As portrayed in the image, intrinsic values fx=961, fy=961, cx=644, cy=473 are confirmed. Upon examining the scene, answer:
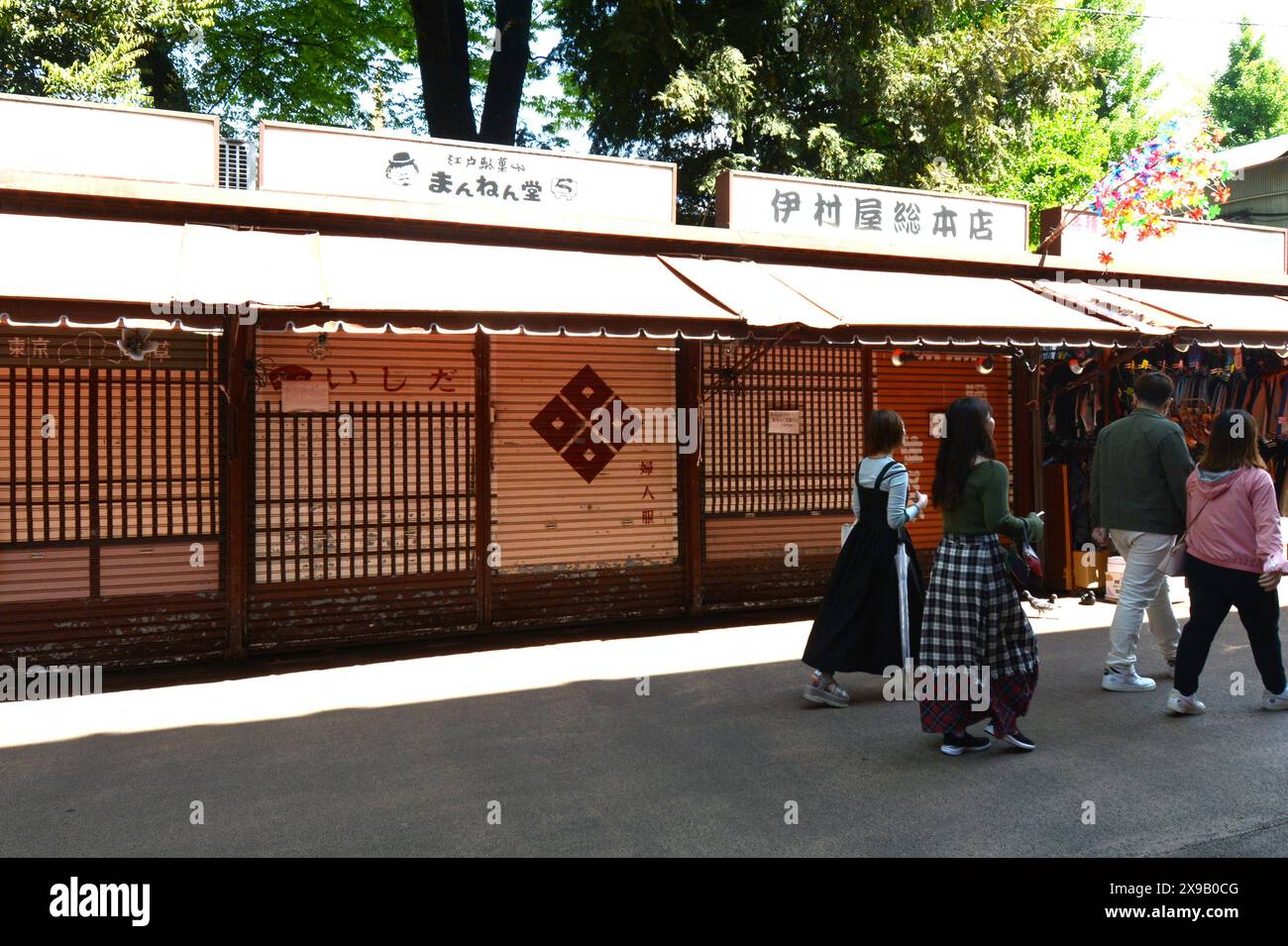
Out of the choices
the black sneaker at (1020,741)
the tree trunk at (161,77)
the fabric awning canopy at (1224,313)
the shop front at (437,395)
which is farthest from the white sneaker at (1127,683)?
the tree trunk at (161,77)

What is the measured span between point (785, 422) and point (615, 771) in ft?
16.7

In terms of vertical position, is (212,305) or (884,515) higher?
(212,305)

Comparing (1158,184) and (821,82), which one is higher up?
(821,82)

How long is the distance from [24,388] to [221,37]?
1457cm

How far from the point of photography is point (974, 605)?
4.84 meters

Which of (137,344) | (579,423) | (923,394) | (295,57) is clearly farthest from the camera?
(295,57)

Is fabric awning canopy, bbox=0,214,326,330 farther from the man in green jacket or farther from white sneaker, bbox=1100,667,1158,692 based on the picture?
white sneaker, bbox=1100,667,1158,692

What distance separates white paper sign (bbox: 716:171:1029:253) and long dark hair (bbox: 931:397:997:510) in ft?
15.5

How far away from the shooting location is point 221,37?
1858 cm

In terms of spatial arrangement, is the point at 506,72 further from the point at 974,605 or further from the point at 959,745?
the point at 959,745

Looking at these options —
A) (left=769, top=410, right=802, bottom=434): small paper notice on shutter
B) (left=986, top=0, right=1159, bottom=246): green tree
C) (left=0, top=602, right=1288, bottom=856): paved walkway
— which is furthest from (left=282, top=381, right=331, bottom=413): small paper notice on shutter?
(left=986, top=0, right=1159, bottom=246): green tree

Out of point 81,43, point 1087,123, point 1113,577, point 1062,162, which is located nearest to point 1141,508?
point 1113,577
